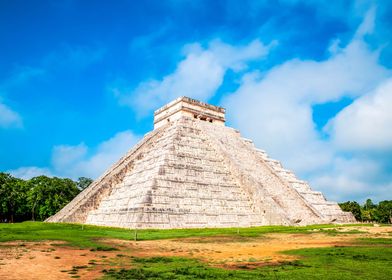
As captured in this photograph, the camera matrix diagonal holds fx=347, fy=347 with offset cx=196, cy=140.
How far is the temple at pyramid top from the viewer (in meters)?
40.2

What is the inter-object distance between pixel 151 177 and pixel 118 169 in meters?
7.67

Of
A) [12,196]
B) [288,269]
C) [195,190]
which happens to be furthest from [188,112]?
[288,269]

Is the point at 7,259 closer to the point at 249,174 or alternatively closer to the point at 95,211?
the point at 95,211

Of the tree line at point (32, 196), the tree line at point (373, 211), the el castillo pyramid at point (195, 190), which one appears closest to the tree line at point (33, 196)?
the tree line at point (32, 196)

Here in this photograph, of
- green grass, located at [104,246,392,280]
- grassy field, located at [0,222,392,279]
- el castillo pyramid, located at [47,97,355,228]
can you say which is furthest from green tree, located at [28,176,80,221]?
green grass, located at [104,246,392,280]

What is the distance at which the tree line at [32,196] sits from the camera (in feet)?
152

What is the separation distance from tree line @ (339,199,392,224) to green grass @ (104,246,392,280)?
185 feet

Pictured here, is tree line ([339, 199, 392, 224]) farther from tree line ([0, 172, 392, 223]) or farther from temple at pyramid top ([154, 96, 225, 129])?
tree line ([0, 172, 392, 223])

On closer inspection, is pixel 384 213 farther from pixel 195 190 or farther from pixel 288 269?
pixel 288 269

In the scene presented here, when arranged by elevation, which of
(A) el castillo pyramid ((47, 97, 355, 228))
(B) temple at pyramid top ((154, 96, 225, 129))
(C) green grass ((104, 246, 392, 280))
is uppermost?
(B) temple at pyramid top ((154, 96, 225, 129))

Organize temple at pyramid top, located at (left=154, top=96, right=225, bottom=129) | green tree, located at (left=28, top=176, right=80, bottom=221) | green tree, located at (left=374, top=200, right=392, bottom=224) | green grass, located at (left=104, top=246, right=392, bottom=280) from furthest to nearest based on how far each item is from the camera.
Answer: green tree, located at (left=374, top=200, right=392, bottom=224) → green tree, located at (left=28, top=176, right=80, bottom=221) → temple at pyramid top, located at (left=154, top=96, right=225, bottom=129) → green grass, located at (left=104, top=246, right=392, bottom=280)

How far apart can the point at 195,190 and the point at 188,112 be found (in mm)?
14115

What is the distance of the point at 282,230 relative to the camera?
23453 millimetres

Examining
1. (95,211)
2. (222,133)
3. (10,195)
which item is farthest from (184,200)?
(10,195)
